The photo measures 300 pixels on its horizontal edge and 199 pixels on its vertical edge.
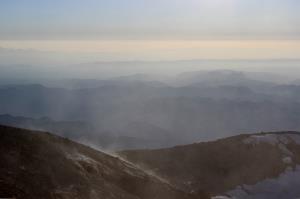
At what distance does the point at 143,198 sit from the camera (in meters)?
50.1

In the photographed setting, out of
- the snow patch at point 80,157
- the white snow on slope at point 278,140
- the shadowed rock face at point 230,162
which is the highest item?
the snow patch at point 80,157

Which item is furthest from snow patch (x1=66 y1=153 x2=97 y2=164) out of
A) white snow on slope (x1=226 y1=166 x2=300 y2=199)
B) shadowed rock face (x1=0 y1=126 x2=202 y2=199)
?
white snow on slope (x1=226 y1=166 x2=300 y2=199)

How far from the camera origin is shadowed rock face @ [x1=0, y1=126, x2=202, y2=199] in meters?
41.7

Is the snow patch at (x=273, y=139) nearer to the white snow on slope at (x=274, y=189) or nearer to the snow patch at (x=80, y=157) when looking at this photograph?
the white snow on slope at (x=274, y=189)

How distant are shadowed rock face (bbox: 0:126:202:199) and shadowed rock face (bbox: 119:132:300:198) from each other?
15752 millimetres

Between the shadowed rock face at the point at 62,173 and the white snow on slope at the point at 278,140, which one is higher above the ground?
the shadowed rock face at the point at 62,173

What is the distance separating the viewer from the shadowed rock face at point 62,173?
41.7 meters

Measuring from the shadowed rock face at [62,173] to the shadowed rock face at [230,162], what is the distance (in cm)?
1575

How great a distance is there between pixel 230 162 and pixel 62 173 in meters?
42.5

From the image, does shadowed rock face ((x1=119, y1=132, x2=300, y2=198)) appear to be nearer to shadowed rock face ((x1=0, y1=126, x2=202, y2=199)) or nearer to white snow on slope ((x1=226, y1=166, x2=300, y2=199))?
white snow on slope ((x1=226, y1=166, x2=300, y2=199))

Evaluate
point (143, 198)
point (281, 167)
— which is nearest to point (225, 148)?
point (281, 167)

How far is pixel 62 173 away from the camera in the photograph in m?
46.2

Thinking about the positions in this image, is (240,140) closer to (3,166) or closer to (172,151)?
(172,151)

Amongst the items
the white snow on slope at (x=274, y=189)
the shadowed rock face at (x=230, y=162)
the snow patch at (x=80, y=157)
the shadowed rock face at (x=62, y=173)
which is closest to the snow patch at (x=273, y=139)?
the shadowed rock face at (x=230, y=162)
